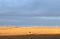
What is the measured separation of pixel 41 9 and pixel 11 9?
22cm

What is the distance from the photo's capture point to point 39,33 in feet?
1.46

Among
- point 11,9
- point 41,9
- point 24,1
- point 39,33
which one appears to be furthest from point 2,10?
point 39,33

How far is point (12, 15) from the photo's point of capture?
768mm

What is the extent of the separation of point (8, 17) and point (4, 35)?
13.1 inches

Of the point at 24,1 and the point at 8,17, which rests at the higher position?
the point at 24,1

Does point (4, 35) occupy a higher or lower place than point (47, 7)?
lower

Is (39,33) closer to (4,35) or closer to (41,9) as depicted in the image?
(4,35)

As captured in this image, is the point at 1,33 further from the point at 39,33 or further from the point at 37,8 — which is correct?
the point at 37,8

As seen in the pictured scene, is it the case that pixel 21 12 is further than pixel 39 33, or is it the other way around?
pixel 21 12

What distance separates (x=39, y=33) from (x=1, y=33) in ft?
0.53

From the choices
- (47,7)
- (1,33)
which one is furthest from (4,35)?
(47,7)

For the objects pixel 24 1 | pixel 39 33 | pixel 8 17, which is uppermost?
pixel 24 1

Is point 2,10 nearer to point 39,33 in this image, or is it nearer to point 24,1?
point 24,1

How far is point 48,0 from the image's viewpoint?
2.56 ft
